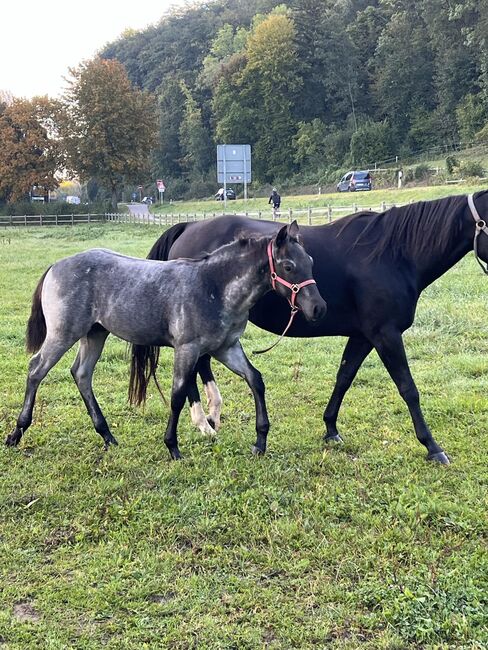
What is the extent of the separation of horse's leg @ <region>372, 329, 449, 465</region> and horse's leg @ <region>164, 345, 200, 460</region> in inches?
59.9

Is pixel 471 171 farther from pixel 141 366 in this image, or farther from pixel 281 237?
pixel 281 237

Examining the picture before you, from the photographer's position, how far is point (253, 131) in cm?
7012

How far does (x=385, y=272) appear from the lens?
4781 millimetres

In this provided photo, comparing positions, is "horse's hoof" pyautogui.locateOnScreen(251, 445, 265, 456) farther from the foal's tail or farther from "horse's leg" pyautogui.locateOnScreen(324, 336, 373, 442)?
the foal's tail

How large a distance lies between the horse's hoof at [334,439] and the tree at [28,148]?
52244mm

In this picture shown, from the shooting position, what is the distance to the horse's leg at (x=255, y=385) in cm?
480

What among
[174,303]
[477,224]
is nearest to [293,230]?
[174,303]

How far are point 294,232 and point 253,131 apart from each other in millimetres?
69535

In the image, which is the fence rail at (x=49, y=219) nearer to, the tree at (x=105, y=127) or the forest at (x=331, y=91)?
the tree at (x=105, y=127)

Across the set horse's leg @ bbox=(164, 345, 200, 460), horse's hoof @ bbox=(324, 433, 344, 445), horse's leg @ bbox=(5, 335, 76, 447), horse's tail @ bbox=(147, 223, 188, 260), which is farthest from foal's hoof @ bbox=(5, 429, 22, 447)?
horse's hoof @ bbox=(324, 433, 344, 445)

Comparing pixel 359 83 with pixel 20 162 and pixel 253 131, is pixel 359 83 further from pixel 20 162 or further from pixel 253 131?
pixel 20 162

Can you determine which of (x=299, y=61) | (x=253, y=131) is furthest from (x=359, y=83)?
(x=253, y=131)

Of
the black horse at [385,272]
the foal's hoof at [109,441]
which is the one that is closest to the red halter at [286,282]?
the black horse at [385,272]

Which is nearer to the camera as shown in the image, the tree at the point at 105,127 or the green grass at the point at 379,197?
the green grass at the point at 379,197
